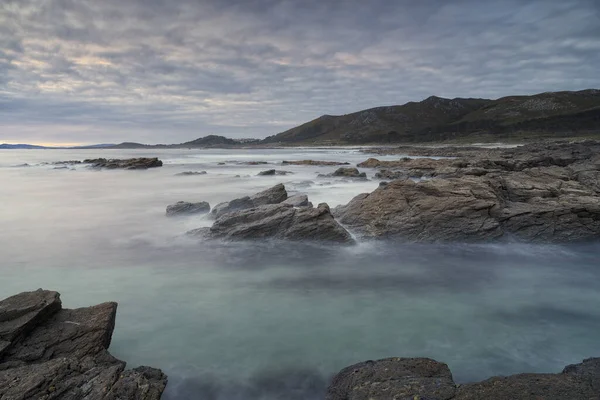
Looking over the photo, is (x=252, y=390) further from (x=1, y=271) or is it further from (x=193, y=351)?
(x=1, y=271)

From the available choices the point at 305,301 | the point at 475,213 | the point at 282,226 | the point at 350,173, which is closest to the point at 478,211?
the point at 475,213

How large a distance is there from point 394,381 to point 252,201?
11932 mm

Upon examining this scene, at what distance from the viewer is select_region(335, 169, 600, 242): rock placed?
463 inches

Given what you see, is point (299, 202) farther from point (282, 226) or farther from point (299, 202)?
point (282, 226)

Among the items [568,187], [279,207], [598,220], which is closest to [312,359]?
[279,207]

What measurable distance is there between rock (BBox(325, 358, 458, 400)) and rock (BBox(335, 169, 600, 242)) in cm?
733

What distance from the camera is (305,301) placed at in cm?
822

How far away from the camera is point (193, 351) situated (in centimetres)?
638

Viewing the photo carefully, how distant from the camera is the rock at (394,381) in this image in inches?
164

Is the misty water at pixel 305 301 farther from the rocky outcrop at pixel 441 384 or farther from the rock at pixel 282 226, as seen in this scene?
the rocky outcrop at pixel 441 384

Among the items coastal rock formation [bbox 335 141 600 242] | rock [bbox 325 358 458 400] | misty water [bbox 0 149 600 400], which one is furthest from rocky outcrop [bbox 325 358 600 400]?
coastal rock formation [bbox 335 141 600 242]

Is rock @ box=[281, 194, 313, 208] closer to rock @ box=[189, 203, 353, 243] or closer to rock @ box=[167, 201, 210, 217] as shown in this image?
rock @ box=[189, 203, 353, 243]

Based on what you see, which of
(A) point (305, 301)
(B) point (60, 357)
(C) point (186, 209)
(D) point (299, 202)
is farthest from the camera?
(C) point (186, 209)

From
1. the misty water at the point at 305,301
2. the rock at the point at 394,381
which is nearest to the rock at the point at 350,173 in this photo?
the misty water at the point at 305,301
